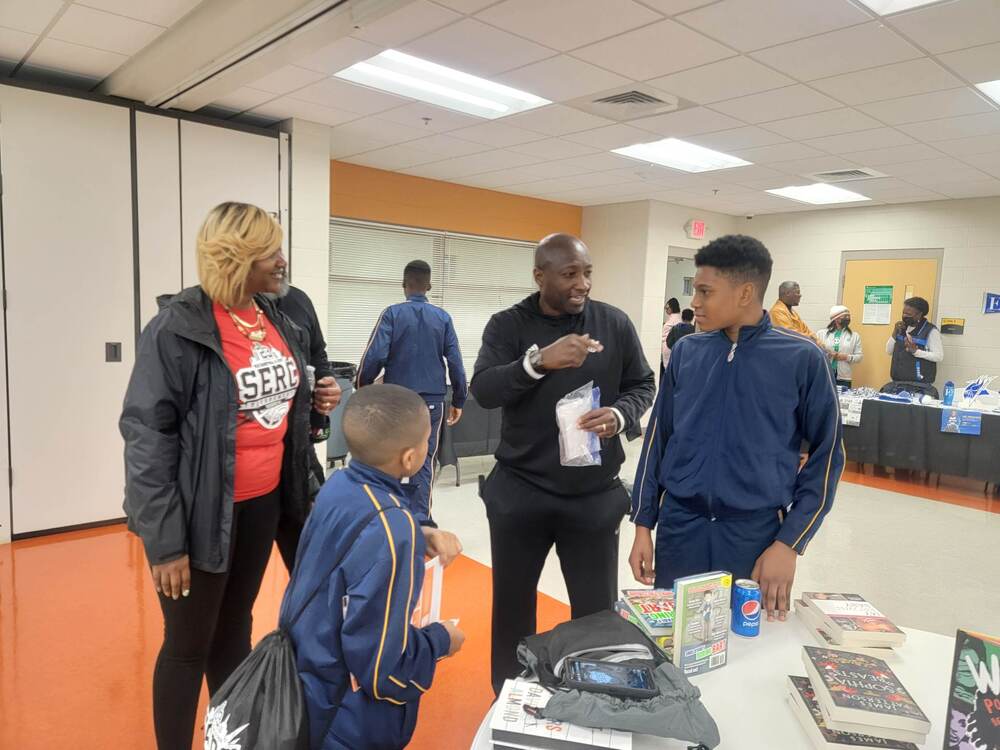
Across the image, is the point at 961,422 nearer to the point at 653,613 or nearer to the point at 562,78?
the point at 562,78

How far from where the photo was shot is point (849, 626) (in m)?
1.46

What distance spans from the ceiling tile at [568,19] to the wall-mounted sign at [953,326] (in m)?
6.35

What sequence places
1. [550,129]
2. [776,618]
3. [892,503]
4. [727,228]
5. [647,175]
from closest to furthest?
[776,618] < [550,129] < [892,503] < [647,175] < [727,228]

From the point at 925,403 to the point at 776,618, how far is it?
571cm

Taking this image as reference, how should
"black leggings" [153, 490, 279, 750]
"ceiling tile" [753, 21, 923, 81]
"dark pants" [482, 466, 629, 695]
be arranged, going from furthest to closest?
"ceiling tile" [753, 21, 923, 81] < "dark pants" [482, 466, 629, 695] < "black leggings" [153, 490, 279, 750]

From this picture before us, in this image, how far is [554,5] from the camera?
3.01m

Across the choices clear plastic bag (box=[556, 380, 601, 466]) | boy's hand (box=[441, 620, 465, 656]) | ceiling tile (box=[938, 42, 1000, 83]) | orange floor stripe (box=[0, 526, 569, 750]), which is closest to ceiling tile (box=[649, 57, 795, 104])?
ceiling tile (box=[938, 42, 1000, 83])

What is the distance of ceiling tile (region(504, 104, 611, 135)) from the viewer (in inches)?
184

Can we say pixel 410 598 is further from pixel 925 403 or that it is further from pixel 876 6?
pixel 925 403

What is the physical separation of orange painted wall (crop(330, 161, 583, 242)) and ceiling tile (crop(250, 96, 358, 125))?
4.79 feet

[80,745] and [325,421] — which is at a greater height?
[325,421]

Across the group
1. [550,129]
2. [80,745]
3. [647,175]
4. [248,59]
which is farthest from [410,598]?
[647,175]

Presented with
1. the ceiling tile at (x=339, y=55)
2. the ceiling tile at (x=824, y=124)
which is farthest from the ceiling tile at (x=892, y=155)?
the ceiling tile at (x=339, y=55)

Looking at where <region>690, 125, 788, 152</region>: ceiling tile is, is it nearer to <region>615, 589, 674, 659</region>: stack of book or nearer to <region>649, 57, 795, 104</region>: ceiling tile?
<region>649, 57, 795, 104</region>: ceiling tile
